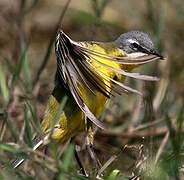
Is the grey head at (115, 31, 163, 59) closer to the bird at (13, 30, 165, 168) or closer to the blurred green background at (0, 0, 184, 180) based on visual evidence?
the bird at (13, 30, 165, 168)

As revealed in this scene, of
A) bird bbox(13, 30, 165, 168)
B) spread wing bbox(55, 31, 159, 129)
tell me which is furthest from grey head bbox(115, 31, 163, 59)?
spread wing bbox(55, 31, 159, 129)

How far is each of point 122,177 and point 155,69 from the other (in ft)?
9.33

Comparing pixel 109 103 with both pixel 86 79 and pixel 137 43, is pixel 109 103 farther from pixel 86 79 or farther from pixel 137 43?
pixel 86 79

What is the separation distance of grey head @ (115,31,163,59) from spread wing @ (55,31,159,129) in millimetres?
662

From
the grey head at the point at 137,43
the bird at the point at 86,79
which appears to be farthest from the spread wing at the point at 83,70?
the grey head at the point at 137,43

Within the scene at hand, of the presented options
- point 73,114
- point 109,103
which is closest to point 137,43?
point 109,103

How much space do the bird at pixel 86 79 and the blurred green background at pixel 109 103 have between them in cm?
15

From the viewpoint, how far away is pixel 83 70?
4016 millimetres

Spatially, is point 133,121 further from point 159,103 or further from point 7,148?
point 7,148

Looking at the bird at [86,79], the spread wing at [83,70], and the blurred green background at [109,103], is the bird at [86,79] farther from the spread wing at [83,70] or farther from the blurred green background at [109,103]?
the blurred green background at [109,103]

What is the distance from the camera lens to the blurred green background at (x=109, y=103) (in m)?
3.29

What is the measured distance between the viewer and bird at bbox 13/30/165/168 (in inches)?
155

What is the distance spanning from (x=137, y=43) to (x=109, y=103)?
1.98 feet

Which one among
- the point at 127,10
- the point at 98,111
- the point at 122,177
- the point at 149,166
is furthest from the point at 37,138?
the point at 127,10
